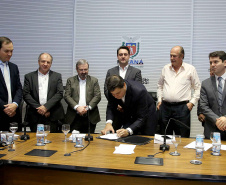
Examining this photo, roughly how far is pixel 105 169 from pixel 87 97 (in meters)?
2.39

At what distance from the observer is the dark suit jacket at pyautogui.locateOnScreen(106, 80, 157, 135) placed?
2.97 metres

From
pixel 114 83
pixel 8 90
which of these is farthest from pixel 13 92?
pixel 114 83

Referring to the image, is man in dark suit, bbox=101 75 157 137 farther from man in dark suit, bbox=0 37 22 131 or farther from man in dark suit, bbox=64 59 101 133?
man in dark suit, bbox=0 37 22 131

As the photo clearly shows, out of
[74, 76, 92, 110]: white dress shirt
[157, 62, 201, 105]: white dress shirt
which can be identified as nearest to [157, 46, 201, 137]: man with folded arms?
[157, 62, 201, 105]: white dress shirt

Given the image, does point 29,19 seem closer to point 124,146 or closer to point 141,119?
point 141,119

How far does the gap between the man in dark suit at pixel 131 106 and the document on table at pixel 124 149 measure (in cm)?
34

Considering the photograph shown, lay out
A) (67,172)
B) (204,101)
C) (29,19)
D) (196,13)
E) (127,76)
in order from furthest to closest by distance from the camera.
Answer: (29,19) → (196,13) → (127,76) → (204,101) → (67,172)

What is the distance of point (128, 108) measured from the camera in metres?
3.10

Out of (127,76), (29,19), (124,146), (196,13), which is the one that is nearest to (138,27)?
(196,13)

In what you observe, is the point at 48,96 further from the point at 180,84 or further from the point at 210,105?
the point at 210,105

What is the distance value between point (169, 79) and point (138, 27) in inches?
67.1

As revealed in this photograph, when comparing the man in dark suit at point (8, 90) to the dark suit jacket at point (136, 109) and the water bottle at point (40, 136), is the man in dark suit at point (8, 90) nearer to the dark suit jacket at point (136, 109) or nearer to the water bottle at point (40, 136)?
the water bottle at point (40, 136)

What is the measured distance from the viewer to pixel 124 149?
229cm

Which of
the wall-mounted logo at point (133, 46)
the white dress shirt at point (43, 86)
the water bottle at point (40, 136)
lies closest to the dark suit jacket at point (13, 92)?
the white dress shirt at point (43, 86)
